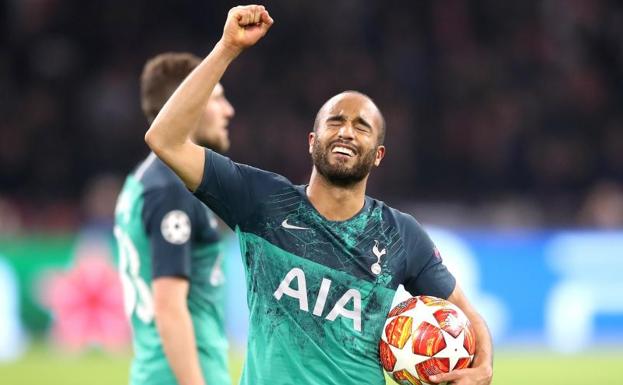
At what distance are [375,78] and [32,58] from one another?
210 inches

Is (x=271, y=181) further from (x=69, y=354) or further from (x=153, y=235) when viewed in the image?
(x=69, y=354)

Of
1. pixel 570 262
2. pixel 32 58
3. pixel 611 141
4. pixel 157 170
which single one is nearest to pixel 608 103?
pixel 611 141

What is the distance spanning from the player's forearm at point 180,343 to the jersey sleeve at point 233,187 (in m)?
0.54

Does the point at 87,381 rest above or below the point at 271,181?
below

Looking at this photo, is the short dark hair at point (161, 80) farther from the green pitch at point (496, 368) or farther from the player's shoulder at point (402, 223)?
the green pitch at point (496, 368)

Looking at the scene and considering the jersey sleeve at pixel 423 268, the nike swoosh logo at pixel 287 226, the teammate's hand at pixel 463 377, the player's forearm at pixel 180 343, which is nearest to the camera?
the teammate's hand at pixel 463 377

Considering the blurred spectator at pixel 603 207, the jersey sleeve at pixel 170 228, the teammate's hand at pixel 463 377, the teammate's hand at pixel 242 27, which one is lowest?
the teammate's hand at pixel 463 377

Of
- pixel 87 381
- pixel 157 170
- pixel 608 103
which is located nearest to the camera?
pixel 157 170

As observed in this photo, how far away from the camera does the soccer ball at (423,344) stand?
14.1 ft

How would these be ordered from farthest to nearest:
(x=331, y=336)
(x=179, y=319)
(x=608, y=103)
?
(x=608, y=103), (x=179, y=319), (x=331, y=336)

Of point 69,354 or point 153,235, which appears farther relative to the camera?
point 69,354

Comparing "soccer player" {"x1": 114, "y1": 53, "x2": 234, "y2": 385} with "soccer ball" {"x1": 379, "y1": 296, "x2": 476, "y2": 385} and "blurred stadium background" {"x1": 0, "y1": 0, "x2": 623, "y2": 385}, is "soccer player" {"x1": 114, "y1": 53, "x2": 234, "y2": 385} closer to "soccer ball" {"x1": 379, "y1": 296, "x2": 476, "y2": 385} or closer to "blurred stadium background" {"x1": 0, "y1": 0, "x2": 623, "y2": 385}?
"soccer ball" {"x1": 379, "y1": 296, "x2": 476, "y2": 385}

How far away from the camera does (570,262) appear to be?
13.6 meters

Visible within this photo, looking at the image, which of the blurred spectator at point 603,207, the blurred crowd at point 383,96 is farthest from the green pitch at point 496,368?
the blurred spectator at point 603,207
